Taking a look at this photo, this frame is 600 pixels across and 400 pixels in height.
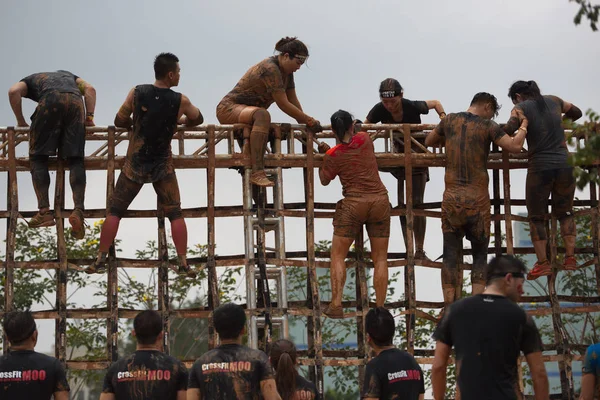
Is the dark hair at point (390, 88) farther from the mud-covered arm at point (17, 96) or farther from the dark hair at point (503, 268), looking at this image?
the dark hair at point (503, 268)

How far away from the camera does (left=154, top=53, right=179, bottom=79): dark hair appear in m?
12.7

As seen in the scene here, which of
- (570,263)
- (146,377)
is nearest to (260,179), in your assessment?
(570,263)

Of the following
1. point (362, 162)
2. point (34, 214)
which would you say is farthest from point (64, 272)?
point (362, 162)

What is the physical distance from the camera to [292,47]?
→ 13492mm

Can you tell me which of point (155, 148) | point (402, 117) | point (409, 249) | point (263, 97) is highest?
point (263, 97)

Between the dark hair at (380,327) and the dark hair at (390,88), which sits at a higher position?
the dark hair at (390,88)

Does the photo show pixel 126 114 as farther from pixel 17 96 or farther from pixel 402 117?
pixel 402 117

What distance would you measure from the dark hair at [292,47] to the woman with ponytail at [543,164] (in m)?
2.39

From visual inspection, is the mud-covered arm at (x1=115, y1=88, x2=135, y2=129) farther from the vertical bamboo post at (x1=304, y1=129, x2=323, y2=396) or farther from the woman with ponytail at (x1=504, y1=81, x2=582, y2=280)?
the woman with ponytail at (x1=504, y1=81, x2=582, y2=280)

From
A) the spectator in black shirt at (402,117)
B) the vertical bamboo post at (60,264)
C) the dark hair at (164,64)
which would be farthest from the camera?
the spectator in black shirt at (402,117)

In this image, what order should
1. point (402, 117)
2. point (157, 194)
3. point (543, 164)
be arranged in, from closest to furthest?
point (157, 194) < point (543, 164) < point (402, 117)

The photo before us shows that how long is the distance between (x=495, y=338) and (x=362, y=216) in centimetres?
566

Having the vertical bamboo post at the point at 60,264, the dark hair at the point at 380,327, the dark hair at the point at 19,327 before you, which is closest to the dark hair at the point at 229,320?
the dark hair at the point at 380,327

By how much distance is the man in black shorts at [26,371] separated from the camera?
8.29m
